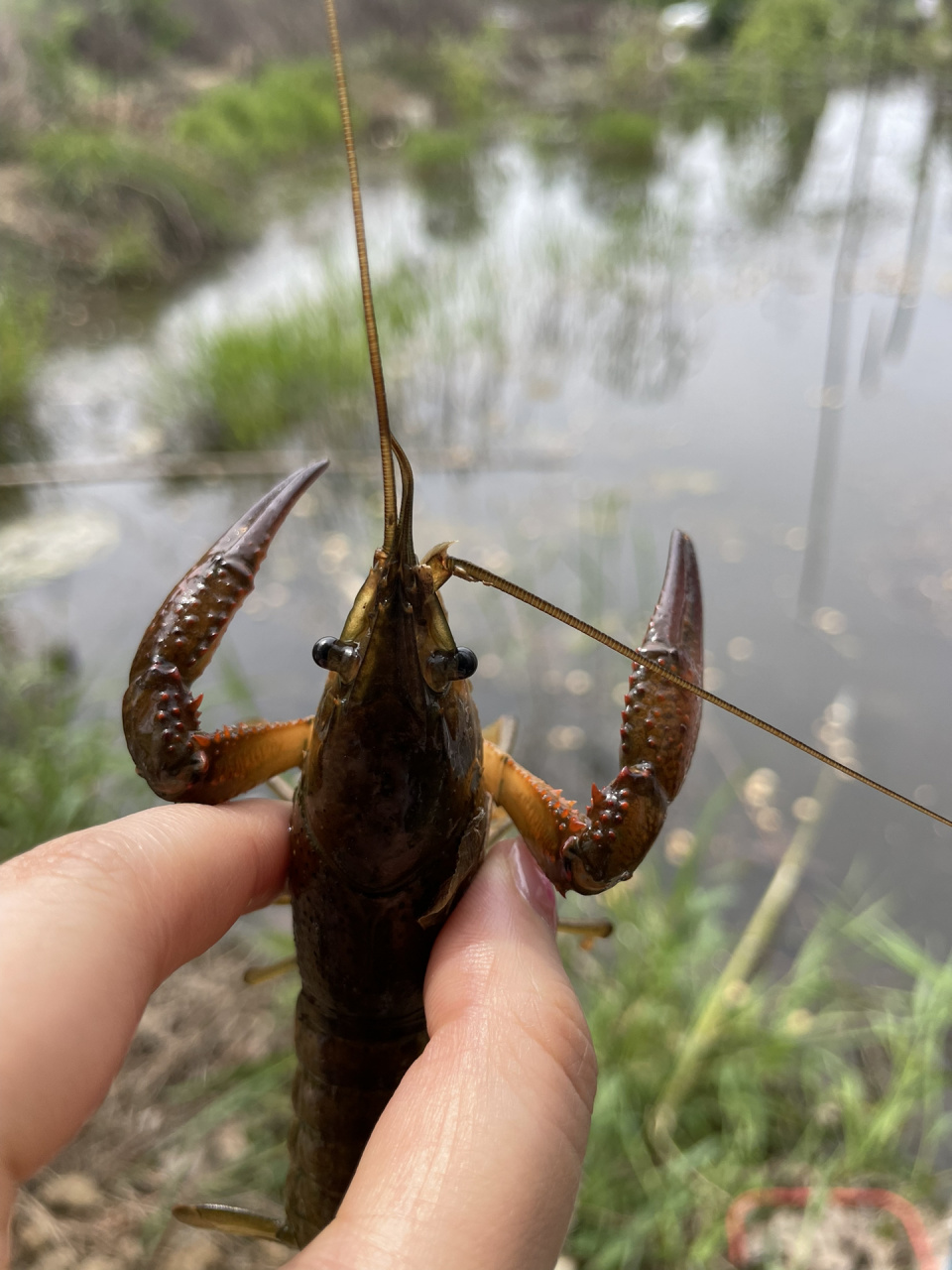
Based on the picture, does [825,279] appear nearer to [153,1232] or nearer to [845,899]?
[845,899]

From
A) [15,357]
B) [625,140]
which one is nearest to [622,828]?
[15,357]

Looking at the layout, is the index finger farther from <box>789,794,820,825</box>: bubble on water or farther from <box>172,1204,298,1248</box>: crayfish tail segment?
<box>789,794,820,825</box>: bubble on water

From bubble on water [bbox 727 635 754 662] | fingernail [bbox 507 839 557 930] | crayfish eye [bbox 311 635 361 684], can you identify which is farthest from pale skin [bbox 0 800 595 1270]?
bubble on water [bbox 727 635 754 662]

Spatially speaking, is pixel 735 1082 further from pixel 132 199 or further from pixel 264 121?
pixel 264 121

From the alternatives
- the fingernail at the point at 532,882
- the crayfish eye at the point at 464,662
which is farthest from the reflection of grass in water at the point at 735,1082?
the crayfish eye at the point at 464,662

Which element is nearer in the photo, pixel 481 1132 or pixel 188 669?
pixel 481 1132

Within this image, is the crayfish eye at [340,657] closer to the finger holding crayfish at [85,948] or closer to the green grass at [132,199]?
the finger holding crayfish at [85,948]
